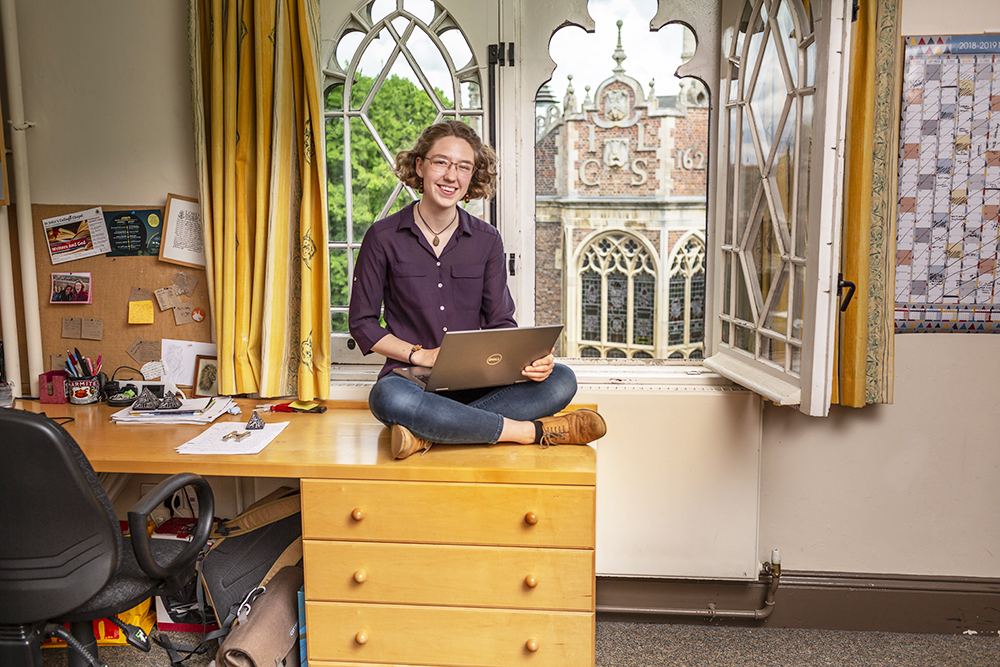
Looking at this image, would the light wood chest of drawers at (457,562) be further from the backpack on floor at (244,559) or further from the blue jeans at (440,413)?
the backpack on floor at (244,559)

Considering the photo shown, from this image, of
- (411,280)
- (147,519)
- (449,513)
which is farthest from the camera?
(411,280)

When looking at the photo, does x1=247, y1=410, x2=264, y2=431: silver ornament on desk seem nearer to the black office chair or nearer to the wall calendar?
the black office chair

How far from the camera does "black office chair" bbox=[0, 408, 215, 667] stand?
51.9 inches

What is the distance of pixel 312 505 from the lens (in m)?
1.76

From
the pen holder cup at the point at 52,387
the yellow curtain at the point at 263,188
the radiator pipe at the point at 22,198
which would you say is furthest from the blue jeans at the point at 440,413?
the radiator pipe at the point at 22,198

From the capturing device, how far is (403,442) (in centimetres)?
175

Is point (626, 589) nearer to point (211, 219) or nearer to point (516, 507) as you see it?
point (516, 507)

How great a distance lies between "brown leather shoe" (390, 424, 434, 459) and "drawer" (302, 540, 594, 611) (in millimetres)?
228

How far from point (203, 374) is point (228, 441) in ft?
1.89

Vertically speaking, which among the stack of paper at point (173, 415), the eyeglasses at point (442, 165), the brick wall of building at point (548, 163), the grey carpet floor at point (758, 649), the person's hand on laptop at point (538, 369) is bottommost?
the grey carpet floor at point (758, 649)

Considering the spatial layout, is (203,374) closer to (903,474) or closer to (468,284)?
(468,284)

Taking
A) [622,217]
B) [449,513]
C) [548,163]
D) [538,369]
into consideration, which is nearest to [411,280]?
[538,369]

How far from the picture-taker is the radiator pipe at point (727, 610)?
2264 mm

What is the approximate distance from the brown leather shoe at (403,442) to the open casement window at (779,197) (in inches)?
38.5
